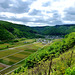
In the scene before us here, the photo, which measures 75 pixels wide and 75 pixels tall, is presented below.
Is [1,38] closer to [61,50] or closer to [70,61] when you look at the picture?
[61,50]

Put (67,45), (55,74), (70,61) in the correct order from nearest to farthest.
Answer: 1. (55,74)
2. (70,61)
3. (67,45)

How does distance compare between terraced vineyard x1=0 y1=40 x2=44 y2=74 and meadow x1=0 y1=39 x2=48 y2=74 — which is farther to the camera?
meadow x1=0 y1=39 x2=48 y2=74

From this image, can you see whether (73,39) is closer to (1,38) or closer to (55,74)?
(55,74)

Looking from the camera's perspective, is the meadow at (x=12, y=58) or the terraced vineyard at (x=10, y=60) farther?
the meadow at (x=12, y=58)

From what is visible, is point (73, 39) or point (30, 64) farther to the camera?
point (73, 39)

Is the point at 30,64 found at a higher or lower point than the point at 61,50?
lower

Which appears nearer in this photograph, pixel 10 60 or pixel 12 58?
pixel 10 60

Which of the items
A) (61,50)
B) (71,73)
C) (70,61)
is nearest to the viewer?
(71,73)

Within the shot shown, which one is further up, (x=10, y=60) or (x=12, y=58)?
(x=10, y=60)

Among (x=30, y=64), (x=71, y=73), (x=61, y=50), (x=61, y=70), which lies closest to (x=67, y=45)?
(x=61, y=50)

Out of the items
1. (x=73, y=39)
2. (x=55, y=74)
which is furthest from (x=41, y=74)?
(x=73, y=39)
